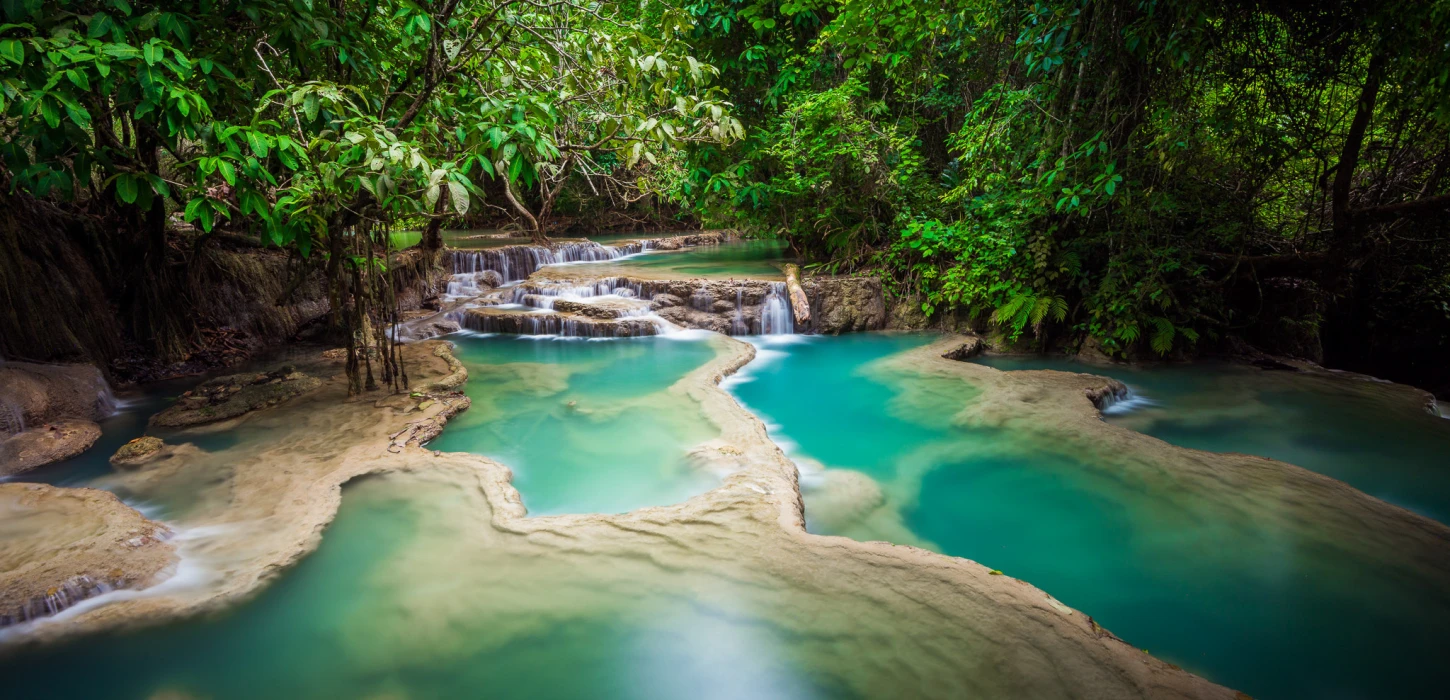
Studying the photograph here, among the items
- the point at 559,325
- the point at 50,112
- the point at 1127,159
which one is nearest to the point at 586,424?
the point at 50,112

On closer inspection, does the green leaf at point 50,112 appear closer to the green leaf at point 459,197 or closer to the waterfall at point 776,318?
the green leaf at point 459,197

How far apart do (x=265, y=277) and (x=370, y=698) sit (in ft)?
27.7

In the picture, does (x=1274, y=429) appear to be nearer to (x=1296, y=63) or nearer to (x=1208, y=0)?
(x=1296, y=63)

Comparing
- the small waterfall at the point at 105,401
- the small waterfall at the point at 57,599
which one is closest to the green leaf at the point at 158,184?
the small waterfall at the point at 57,599

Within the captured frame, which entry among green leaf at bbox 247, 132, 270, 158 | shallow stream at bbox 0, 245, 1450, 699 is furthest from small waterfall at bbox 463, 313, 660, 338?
green leaf at bbox 247, 132, 270, 158

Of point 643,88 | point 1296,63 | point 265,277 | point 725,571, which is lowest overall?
point 725,571

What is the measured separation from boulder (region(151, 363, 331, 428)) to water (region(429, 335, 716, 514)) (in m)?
1.76

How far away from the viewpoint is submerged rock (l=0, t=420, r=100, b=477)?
5.06 m

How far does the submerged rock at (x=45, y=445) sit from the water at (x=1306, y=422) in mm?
9589

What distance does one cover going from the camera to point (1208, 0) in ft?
15.3

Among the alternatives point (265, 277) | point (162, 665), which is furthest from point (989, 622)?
point (265, 277)

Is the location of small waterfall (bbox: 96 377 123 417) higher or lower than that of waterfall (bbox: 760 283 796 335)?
lower

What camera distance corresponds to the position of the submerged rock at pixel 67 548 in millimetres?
3225

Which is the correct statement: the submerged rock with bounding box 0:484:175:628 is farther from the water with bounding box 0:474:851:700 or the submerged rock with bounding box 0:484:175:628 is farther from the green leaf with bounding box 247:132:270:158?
the green leaf with bounding box 247:132:270:158
